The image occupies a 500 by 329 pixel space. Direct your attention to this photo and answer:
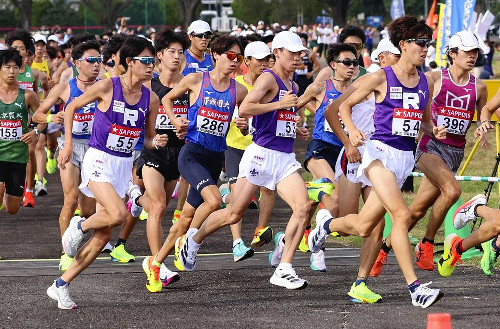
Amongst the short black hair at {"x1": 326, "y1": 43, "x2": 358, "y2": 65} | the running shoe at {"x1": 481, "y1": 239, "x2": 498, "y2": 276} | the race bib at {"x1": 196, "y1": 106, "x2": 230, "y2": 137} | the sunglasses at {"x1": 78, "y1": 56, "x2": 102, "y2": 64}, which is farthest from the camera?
the sunglasses at {"x1": 78, "y1": 56, "x2": 102, "y2": 64}

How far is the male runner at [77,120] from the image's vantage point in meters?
11.4

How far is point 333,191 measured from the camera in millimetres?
Result: 11461

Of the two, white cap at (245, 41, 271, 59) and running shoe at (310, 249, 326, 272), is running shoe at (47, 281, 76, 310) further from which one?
white cap at (245, 41, 271, 59)

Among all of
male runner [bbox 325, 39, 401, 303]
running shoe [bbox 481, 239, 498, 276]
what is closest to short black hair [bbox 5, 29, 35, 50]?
male runner [bbox 325, 39, 401, 303]

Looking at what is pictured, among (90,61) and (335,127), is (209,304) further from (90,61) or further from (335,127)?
(90,61)

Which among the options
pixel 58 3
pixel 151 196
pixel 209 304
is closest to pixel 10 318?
pixel 209 304

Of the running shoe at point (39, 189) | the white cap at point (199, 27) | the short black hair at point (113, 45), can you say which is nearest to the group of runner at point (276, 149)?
the short black hair at point (113, 45)

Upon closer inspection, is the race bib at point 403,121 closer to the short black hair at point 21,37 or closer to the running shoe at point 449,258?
the running shoe at point 449,258

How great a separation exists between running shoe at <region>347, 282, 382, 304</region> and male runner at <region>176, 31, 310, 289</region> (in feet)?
2.77

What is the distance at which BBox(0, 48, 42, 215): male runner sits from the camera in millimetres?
12672

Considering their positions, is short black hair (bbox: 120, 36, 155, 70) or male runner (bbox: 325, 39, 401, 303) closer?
male runner (bbox: 325, 39, 401, 303)

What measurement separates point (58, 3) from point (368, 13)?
39285 mm

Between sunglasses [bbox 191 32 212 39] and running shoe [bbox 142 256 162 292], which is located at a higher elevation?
sunglasses [bbox 191 32 212 39]

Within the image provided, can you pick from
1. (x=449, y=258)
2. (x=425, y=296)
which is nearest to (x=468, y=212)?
(x=449, y=258)
